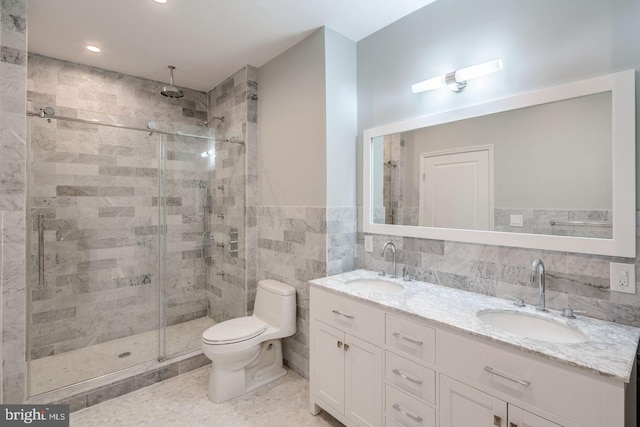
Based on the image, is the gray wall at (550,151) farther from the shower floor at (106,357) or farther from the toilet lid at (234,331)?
the shower floor at (106,357)

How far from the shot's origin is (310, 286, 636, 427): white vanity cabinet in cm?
99

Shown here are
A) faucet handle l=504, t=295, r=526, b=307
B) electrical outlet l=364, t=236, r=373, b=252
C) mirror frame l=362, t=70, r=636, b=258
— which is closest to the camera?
mirror frame l=362, t=70, r=636, b=258

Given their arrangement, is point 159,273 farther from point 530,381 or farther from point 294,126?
point 530,381

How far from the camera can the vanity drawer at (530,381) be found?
0.94 metres

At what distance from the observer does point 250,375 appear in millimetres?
2320

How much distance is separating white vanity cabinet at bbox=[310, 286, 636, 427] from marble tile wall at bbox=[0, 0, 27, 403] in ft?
5.85

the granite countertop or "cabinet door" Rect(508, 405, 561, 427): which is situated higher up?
the granite countertop

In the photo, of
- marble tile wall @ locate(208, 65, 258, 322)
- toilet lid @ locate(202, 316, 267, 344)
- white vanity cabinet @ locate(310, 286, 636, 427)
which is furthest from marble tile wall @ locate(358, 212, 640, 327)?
marble tile wall @ locate(208, 65, 258, 322)

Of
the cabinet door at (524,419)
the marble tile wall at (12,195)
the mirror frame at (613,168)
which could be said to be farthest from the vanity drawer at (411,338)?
the marble tile wall at (12,195)

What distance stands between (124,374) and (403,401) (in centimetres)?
210

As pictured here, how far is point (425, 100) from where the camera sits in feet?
6.53

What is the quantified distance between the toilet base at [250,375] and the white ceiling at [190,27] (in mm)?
2460

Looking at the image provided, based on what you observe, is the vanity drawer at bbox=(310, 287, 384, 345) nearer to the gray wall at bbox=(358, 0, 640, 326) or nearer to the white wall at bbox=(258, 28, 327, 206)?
the gray wall at bbox=(358, 0, 640, 326)

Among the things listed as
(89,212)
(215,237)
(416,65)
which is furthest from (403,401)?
(89,212)
